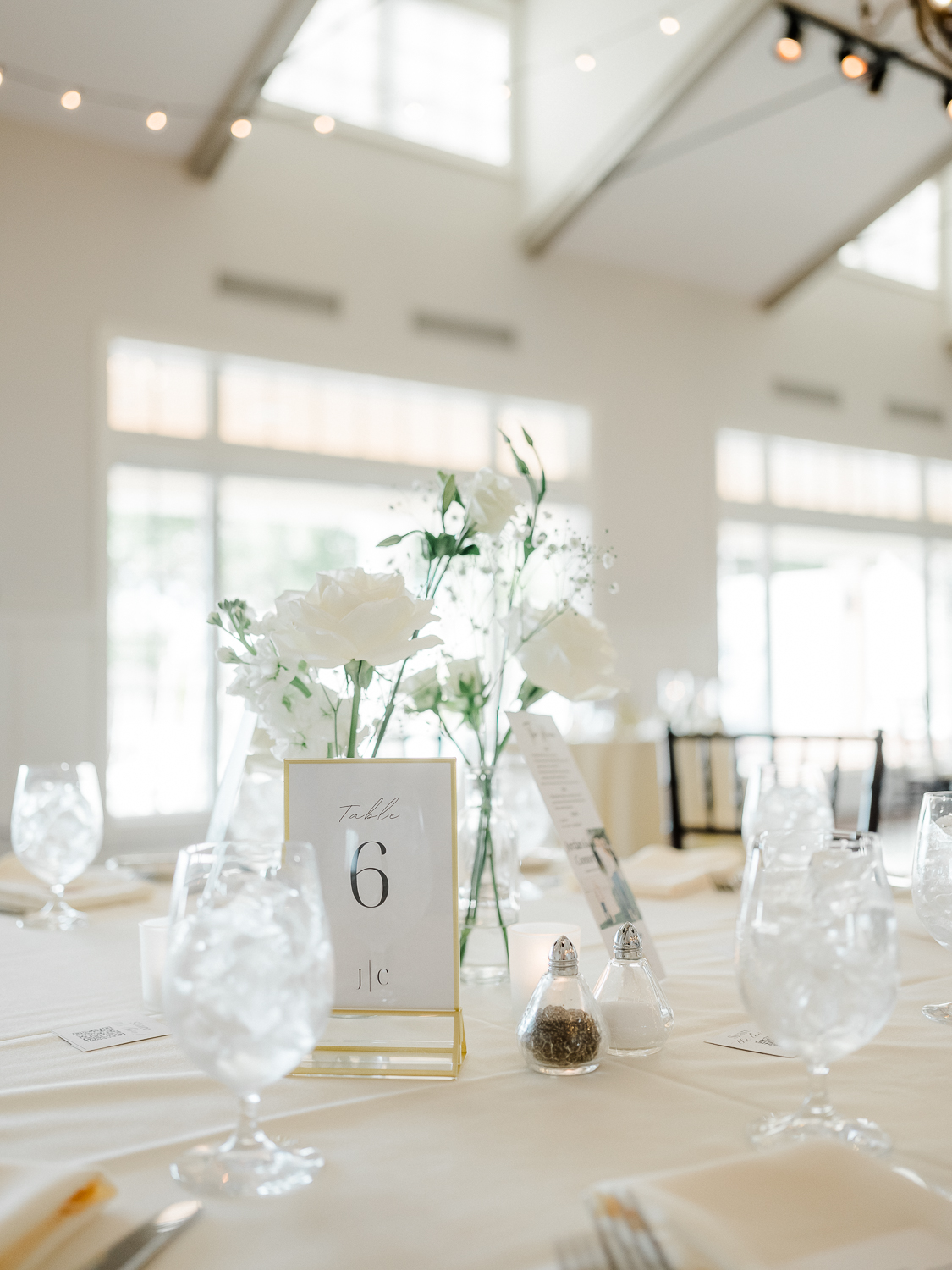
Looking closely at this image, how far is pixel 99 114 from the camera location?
5500mm

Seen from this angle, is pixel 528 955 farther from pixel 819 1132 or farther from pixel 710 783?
pixel 710 783

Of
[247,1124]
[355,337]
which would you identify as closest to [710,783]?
[247,1124]

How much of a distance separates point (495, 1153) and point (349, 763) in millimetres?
343

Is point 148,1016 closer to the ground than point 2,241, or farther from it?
closer to the ground

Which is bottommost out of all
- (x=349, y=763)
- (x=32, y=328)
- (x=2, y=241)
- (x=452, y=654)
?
(x=349, y=763)

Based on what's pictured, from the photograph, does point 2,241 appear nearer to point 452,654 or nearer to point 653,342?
point 653,342

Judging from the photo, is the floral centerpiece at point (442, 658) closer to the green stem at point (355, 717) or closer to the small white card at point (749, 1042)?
the green stem at point (355, 717)

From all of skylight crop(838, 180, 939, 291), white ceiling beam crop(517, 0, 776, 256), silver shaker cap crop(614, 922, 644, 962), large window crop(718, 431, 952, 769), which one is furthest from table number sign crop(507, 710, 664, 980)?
skylight crop(838, 180, 939, 291)

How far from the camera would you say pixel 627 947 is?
936 millimetres

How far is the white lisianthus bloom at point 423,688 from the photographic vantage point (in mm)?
1175

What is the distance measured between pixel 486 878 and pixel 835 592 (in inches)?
332

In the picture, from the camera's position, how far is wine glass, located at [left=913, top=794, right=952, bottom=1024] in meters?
0.97

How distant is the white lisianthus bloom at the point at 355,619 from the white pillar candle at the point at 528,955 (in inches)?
11.0

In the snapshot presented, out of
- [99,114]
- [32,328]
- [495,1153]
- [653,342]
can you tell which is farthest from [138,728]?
[495,1153]
